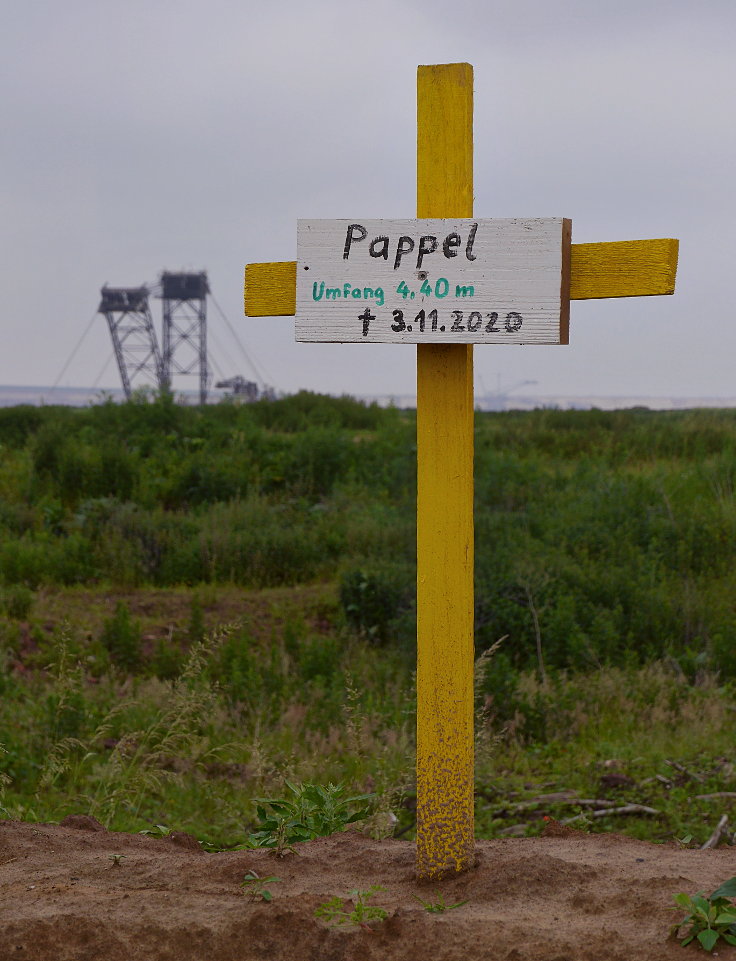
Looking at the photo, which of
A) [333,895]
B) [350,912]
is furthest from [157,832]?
[350,912]

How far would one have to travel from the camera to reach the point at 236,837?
4430mm

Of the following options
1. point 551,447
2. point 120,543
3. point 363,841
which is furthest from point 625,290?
point 551,447

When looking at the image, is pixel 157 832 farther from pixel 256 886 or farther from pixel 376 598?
pixel 376 598

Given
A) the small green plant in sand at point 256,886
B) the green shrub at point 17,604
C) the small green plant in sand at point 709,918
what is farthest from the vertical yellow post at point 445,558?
the green shrub at point 17,604

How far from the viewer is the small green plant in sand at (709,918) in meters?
2.33

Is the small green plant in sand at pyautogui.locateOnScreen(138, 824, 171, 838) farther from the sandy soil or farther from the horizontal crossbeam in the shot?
the horizontal crossbeam

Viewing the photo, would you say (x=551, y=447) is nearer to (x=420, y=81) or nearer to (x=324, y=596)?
(x=324, y=596)

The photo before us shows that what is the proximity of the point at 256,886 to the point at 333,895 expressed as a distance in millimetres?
230

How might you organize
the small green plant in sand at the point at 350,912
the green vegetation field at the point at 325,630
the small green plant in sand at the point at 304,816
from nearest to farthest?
1. the small green plant in sand at the point at 350,912
2. the small green plant in sand at the point at 304,816
3. the green vegetation field at the point at 325,630


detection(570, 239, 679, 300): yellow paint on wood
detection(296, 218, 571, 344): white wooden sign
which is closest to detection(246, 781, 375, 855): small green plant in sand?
detection(296, 218, 571, 344): white wooden sign

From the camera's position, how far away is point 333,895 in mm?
2779

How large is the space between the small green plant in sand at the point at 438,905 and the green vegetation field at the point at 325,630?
2.81 feet

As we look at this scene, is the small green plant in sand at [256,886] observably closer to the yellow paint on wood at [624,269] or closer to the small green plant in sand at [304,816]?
the small green plant in sand at [304,816]

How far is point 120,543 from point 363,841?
773cm
